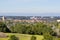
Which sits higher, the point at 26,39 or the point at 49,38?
the point at 49,38

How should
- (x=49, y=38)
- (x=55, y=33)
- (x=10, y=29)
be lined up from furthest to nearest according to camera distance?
(x=10, y=29), (x=55, y=33), (x=49, y=38)

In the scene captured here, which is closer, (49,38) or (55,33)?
(49,38)

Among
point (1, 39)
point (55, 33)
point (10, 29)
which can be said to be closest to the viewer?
point (1, 39)

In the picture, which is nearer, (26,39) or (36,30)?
(26,39)

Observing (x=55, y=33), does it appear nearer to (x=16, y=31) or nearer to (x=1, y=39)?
(x=16, y=31)

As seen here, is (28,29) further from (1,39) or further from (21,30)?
(1,39)

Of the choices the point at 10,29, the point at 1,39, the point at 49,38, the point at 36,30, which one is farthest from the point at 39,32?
the point at 49,38

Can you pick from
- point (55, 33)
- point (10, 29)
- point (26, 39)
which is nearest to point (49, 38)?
point (26, 39)

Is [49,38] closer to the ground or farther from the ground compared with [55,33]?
farther from the ground

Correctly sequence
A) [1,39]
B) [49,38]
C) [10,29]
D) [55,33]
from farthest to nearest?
[10,29], [55,33], [1,39], [49,38]
